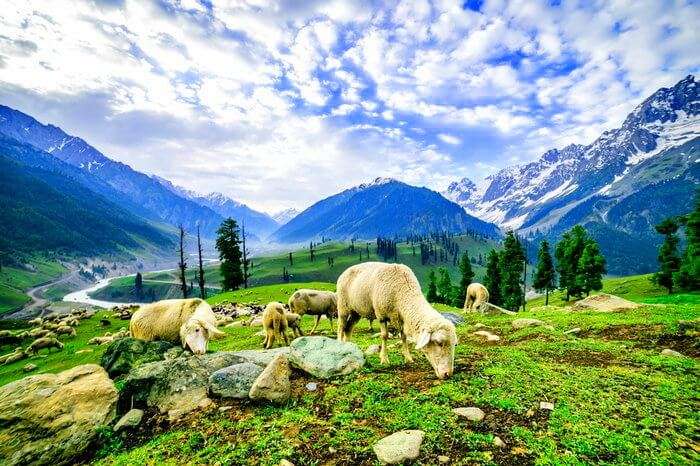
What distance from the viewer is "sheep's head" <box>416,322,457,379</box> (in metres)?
10.3

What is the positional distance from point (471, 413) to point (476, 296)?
102ft

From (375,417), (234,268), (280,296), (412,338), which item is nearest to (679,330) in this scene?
(412,338)

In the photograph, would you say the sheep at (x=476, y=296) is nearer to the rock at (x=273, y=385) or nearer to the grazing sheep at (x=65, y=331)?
the rock at (x=273, y=385)

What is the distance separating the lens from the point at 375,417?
831 cm

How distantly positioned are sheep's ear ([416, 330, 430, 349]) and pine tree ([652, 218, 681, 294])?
7902 cm

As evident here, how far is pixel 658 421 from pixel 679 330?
340 inches

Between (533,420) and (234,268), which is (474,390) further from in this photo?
(234,268)

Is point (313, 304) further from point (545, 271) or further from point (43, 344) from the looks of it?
point (545, 271)

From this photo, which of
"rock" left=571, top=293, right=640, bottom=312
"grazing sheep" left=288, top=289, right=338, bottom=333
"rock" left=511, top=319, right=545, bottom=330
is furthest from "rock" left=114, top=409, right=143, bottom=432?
"rock" left=571, top=293, right=640, bottom=312

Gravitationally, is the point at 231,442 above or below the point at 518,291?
above

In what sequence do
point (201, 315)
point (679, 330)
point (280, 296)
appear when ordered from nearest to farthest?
point (679, 330)
point (201, 315)
point (280, 296)

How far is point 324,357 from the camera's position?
11.5 m

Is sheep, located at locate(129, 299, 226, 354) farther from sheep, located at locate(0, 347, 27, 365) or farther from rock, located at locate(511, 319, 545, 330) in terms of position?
sheep, located at locate(0, 347, 27, 365)

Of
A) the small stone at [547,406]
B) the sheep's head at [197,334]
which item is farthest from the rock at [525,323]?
the sheep's head at [197,334]
